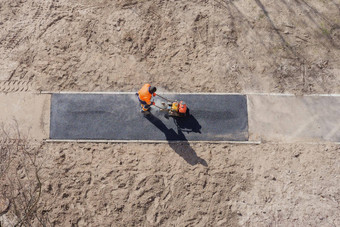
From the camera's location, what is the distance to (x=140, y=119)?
9.24 m

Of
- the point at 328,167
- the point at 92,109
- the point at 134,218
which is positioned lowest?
the point at 134,218

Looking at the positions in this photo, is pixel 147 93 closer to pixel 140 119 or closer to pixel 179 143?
pixel 140 119

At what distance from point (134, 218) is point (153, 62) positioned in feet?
18.9

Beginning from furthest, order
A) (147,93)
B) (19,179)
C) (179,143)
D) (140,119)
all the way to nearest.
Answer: (140,119) → (179,143) → (19,179) → (147,93)

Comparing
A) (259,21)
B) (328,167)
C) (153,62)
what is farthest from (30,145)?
(328,167)

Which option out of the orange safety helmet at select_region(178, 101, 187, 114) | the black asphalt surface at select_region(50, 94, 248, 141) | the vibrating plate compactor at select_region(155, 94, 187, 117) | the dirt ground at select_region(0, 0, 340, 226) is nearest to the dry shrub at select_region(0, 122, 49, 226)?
the dirt ground at select_region(0, 0, 340, 226)

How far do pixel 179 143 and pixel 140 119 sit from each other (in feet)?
5.60

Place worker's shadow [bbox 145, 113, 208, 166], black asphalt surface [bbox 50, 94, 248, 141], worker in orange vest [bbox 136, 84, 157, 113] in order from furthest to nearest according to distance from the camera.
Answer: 1. black asphalt surface [bbox 50, 94, 248, 141]
2. worker's shadow [bbox 145, 113, 208, 166]
3. worker in orange vest [bbox 136, 84, 157, 113]

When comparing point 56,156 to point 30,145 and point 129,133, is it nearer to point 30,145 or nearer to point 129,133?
point 30,145

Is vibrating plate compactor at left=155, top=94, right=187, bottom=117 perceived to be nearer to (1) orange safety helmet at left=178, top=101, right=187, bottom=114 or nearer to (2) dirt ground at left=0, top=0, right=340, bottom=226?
(1) orange safety helmet at left=178, top=101, right=187, bottom=114

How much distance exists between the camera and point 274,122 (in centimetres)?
907

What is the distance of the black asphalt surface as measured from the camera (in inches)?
357

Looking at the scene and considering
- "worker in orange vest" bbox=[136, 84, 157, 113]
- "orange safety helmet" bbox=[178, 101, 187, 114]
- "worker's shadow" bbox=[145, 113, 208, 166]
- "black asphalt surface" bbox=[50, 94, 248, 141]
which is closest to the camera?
"worker in orange vest" bbox=[136, 84, 157, 113]

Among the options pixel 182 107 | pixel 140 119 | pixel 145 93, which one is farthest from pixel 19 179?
pixel 182 107
